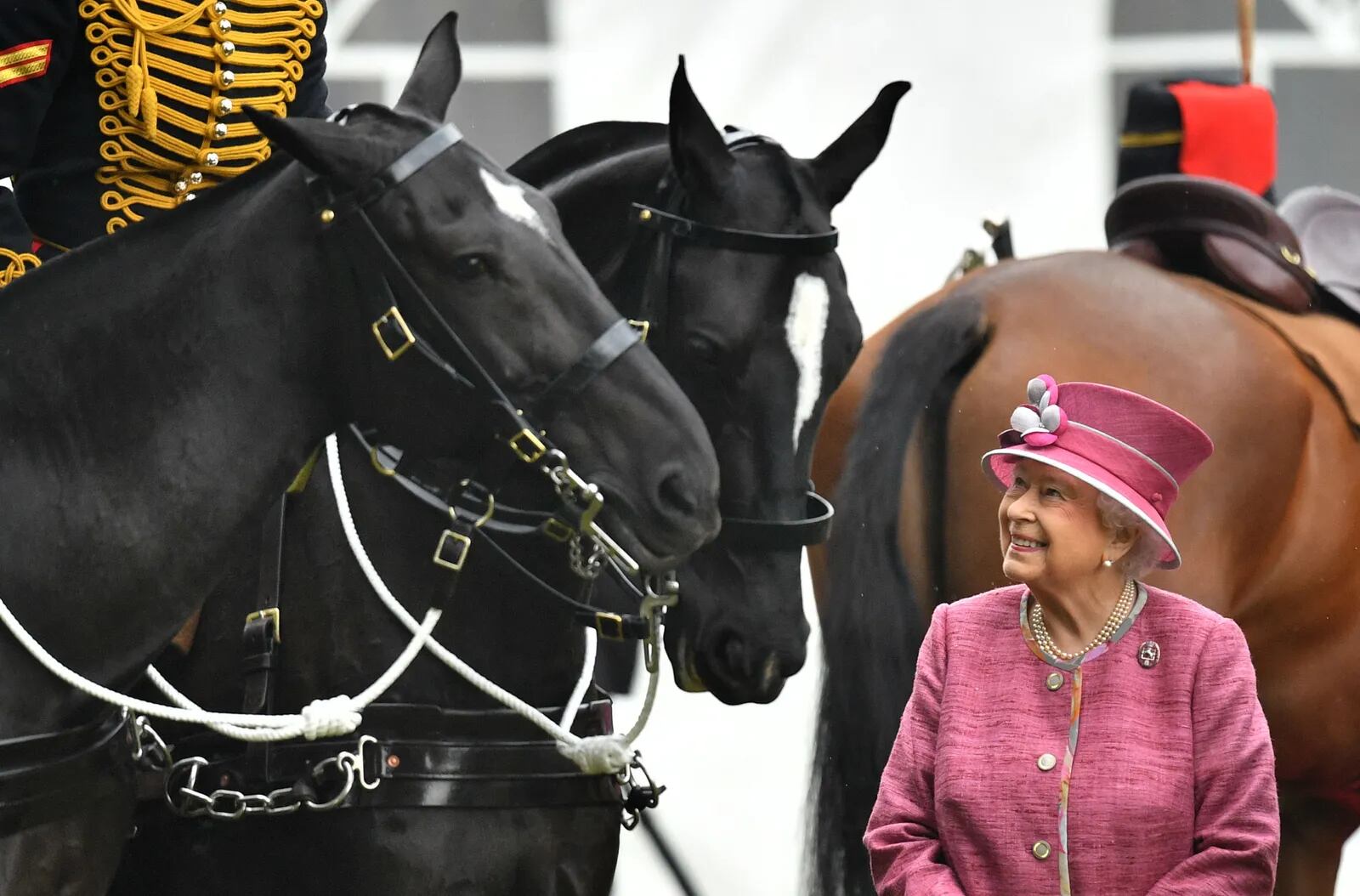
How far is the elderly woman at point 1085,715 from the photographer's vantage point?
1.88m

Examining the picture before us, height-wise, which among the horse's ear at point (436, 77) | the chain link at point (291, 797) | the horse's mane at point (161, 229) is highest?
the horse's ear at point (436, 77)

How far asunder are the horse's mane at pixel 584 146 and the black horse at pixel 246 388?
25.8 inches

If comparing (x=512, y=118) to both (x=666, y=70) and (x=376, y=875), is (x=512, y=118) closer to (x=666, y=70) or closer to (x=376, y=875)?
(x=666, y=70)

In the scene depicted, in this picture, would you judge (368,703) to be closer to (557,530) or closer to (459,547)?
(459,547)

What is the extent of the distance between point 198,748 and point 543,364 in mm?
732

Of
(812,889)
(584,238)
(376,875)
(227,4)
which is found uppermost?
(227,4)

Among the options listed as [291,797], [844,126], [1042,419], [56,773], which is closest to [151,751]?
[291,797]

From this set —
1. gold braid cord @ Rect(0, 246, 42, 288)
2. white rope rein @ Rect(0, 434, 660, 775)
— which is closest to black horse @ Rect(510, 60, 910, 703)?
white rope rein @ Rect(0, 434, 660, 775)

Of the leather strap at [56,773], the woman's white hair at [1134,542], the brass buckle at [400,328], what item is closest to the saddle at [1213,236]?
the woman's white hair at [1134,542]

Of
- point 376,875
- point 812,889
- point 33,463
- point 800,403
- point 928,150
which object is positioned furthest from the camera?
point 928,150

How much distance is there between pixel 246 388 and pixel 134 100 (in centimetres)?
59

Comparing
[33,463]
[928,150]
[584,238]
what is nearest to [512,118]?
[928,150]

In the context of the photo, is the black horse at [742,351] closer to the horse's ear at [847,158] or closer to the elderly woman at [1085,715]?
the horse's ear at [847,158]

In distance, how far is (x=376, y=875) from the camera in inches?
88.7
